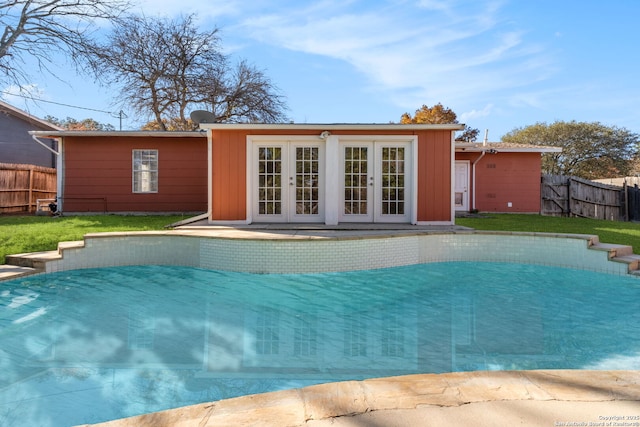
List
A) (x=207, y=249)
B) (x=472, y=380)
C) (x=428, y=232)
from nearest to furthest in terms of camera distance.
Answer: (x=472, y=380), (x=207, y=249), (x=428, y=232)

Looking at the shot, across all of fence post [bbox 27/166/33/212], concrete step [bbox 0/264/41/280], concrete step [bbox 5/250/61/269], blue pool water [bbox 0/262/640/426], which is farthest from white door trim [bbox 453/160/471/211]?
fence post [bbox 27/166/33/212]

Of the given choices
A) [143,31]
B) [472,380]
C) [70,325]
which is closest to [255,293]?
[70,325]

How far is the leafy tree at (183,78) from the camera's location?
1888cm

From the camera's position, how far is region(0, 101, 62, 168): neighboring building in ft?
53.2

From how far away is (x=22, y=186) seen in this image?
13828 millimetres

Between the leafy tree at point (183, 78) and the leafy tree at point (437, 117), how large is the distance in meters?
9.50

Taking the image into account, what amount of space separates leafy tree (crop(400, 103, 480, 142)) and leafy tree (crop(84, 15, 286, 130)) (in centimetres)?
950

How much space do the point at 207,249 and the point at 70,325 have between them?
255 centimetres

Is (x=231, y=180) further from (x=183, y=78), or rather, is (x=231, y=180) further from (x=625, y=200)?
(x=625, y=200)

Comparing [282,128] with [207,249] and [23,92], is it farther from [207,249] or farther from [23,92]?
[23,92]

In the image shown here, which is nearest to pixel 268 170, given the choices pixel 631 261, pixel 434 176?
pixel 434 176

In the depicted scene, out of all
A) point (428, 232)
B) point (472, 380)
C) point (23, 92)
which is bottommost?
point (472, 380)

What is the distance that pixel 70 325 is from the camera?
3.63 metres

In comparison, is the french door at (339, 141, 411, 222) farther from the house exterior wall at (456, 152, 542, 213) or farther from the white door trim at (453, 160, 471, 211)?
the house exterior wall at (456, 152, 542, 213)
